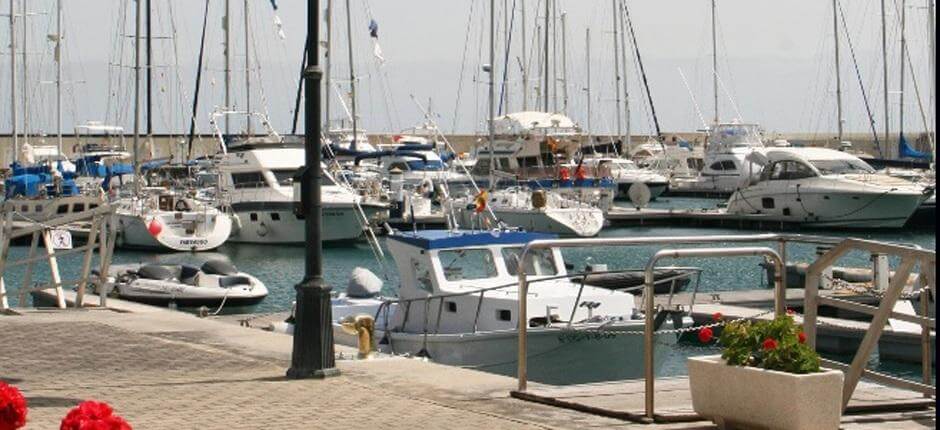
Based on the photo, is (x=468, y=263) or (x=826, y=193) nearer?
(x=468, y=263)

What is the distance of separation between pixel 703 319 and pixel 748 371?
1831 cm

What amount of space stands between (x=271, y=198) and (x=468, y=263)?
38.9 metres

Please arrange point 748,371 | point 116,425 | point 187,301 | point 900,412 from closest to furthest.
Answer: point 116,425, point 748,371, point 900,412, point 187,301

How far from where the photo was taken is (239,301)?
38906mm

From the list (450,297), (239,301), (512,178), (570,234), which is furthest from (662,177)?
(450,297)

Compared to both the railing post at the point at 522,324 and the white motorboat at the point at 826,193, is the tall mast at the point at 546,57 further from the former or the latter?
the railing post at the point at 522,324

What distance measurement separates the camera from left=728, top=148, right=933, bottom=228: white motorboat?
235ft

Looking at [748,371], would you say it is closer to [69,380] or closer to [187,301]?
[69,380]

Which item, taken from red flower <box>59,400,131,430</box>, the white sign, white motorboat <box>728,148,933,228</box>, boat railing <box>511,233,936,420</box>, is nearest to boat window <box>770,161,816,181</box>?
white motorboat <box>728,148,933,228</box>

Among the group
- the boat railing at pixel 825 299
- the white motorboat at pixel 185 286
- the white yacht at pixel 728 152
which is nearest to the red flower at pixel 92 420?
the boat railing at pixel 825 299

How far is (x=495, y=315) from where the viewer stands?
23469mm

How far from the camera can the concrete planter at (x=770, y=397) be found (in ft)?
37.7

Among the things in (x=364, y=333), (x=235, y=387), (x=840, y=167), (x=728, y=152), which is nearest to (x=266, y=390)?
(x=235, y=387)

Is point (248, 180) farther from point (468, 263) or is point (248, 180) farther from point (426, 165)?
point (468, 263)
